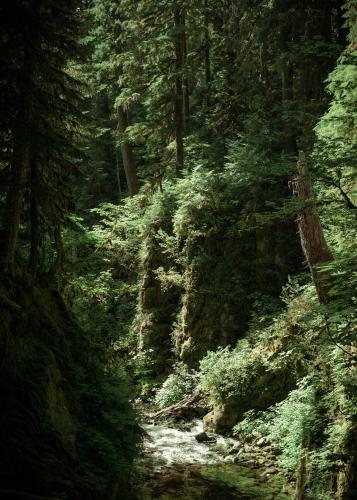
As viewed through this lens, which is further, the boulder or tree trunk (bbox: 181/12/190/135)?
tree trunk (bbox: 181/12/190/135)

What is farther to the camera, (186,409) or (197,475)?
(186,409)

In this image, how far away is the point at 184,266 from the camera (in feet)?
57.9

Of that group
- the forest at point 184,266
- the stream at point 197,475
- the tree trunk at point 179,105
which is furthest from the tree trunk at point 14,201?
the tree trunk at point 179,105

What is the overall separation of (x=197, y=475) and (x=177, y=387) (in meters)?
5.45

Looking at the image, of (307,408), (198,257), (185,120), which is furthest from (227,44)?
(307,408)

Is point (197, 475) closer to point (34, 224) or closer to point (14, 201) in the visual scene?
point (34, 224)

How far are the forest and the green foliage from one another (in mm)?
86

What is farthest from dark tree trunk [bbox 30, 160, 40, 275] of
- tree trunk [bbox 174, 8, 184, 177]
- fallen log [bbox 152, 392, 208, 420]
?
tree trunk [bbox 174, 8, 184, 177]

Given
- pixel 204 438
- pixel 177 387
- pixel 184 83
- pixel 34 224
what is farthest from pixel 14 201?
pixel 184 83

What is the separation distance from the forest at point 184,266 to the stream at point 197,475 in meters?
0.06

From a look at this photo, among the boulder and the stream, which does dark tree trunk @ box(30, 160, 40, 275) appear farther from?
the boulder

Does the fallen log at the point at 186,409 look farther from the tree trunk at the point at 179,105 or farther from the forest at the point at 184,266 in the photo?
the tree trunk at the point at 179,105

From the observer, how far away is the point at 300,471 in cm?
845

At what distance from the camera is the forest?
658 cm
